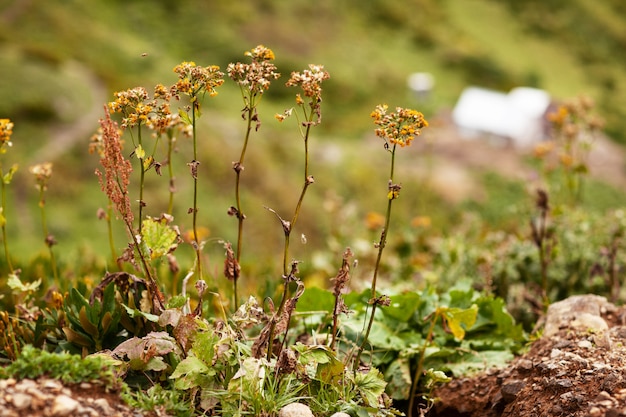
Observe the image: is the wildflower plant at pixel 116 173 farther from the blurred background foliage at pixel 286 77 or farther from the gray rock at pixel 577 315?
the blurred background foliage at pixel 286 77

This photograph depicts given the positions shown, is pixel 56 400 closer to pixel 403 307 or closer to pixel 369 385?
pixel 369 385

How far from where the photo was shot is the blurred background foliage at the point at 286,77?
1163 cm

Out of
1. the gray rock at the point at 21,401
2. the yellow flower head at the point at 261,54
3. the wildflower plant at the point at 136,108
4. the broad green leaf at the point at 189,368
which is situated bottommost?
the gray rock at the point at 21,401

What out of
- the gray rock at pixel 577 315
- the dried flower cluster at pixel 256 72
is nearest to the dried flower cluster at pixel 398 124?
the dried flower cluster at pixel 256 72

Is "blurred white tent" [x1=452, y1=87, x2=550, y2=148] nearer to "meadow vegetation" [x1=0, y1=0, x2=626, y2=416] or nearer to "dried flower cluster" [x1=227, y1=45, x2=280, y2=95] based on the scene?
"meadow vegetation" [x1=0, y1=0, x2=626, y2=416]

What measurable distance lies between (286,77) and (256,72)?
655 inches

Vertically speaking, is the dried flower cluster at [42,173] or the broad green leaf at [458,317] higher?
the dried flower cluster at [42,173]

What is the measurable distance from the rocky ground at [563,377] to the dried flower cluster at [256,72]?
5.31 ft

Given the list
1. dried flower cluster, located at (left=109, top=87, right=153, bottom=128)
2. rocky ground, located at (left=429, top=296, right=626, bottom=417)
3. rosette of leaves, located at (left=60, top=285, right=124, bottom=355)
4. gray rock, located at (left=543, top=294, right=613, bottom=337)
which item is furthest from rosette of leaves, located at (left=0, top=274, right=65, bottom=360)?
gray rock, located at (left=543, top=294, right=613, bottom=337)

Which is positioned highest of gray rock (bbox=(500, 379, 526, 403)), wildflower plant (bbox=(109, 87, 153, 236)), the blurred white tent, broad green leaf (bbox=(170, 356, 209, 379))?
the blurred white tent

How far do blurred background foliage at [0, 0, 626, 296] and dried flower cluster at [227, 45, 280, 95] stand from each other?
10.2 ft

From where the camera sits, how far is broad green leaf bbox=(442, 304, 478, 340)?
137 inches

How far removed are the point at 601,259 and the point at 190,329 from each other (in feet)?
10.2

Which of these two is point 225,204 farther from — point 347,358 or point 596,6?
point 596,6
